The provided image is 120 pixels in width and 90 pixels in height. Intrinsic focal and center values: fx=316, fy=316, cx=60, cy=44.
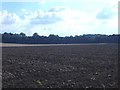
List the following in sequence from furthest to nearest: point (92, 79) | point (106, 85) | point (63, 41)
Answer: point (63, 41) < point (92, 79) < point (106, 85)

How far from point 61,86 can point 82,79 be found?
2.51 meters

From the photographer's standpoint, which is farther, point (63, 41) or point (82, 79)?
point (63, 41)

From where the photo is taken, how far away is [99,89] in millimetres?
13672

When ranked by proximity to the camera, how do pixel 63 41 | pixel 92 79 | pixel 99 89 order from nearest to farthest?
pixel 99 89 < pixel 92 79 < pixel 63 41

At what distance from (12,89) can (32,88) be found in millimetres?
896

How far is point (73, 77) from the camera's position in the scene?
57.3 feet

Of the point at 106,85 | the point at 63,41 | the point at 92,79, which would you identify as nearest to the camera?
the point at 106,85

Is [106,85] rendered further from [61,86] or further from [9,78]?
[9,78]

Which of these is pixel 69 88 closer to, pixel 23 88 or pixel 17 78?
pixel 23 88

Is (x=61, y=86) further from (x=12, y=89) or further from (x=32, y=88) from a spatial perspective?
(x=12, y=89)

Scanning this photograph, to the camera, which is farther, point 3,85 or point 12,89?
point 3,85

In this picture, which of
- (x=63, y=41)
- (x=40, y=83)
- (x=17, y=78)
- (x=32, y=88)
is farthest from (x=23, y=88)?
(x=63, y=41)

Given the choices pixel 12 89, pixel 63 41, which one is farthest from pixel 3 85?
pixel 63 41

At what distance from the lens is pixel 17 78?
56.7 feet
